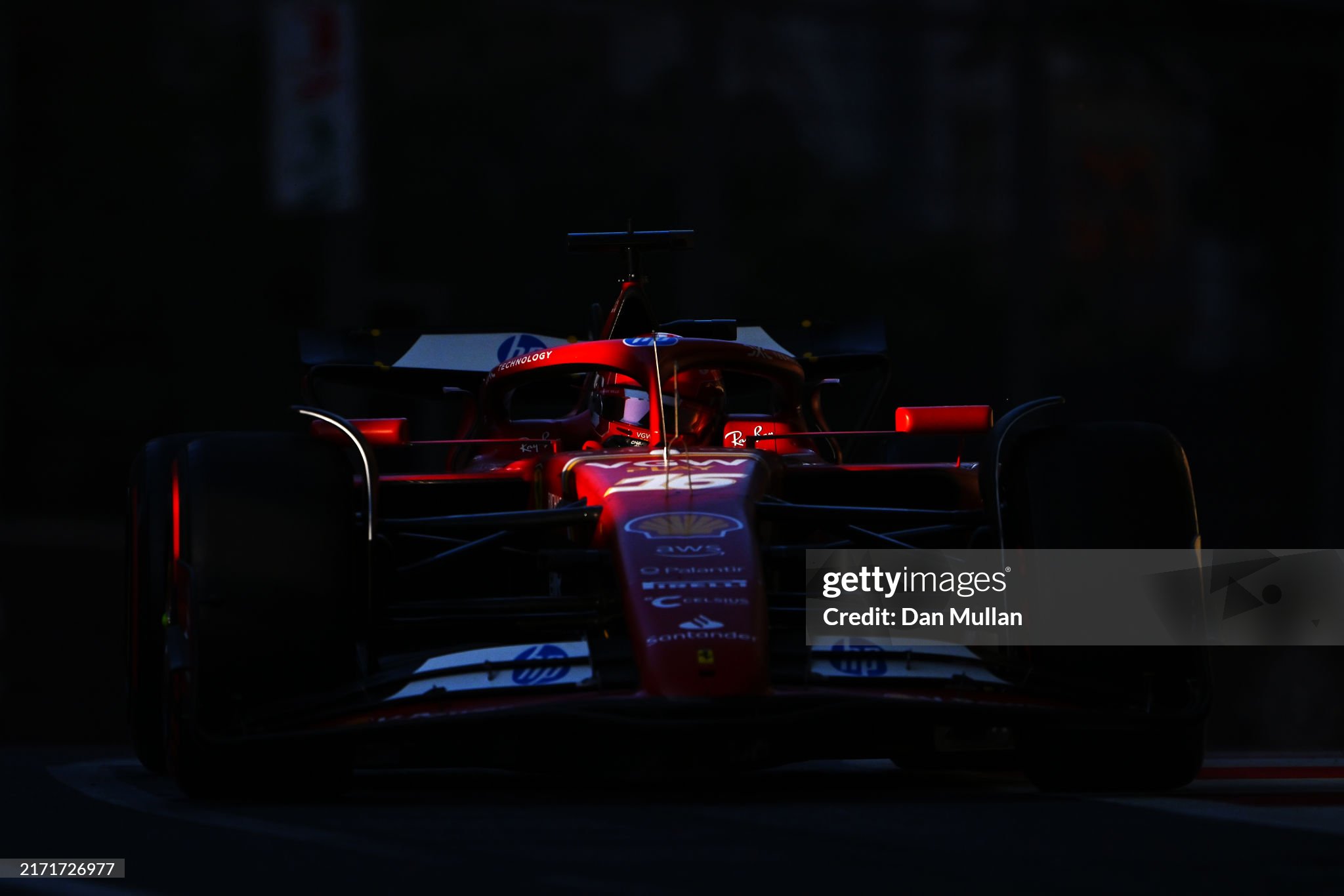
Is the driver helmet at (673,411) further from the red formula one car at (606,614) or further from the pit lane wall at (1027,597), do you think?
the pit lane wall at (1027,597)

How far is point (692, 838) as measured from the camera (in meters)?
4.14

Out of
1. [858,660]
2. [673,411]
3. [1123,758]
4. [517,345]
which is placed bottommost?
[1123,758]

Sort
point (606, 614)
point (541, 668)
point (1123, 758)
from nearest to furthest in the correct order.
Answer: point (541, 668)
point (606, 614)
point (1123, 758)

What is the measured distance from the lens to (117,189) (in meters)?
10.7

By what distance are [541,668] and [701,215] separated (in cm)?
702

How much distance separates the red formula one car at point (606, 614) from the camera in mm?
4938

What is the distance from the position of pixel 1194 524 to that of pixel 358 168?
6481mm

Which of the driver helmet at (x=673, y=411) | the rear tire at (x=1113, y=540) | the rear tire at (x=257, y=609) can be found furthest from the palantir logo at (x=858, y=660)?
the driver helmet at (x=673, y=411)

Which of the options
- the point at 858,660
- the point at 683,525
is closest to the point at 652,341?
the point at 683,525

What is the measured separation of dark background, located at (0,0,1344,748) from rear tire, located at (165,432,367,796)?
3.32m

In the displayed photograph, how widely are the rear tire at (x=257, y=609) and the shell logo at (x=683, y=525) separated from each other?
28.0 inches

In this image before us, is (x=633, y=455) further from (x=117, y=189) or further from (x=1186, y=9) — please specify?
(x=1186, y=9)

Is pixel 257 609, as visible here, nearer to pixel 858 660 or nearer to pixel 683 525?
pixel 683 525

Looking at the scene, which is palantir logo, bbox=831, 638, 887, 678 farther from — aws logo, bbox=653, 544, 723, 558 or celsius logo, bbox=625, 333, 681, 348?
celsius logo, bbox=625, 333, 681, 348
